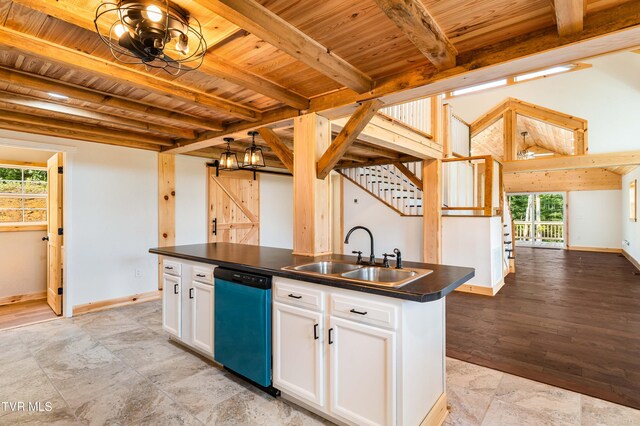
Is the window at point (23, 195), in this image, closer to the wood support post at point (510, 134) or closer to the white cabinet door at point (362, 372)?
the white cabinet door at point (362, 372)

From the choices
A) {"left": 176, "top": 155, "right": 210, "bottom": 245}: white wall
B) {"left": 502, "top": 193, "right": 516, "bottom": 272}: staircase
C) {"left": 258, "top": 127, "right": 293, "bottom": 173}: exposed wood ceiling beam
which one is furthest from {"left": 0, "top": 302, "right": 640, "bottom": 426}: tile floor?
{"left": 502, "top": 193, "right": 516, "bottom": 272}: staircase

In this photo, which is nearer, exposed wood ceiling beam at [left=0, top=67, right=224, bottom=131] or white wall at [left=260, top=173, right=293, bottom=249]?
exposed wood ceiling beam at [left=0, top=67, right=224, bottom=131]

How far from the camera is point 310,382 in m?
2.04

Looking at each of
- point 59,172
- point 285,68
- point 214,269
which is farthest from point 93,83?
point 59,172

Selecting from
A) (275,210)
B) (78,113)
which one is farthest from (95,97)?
(275,210)

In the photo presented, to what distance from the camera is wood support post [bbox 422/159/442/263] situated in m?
5.25

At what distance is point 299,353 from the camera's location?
2.11 metres

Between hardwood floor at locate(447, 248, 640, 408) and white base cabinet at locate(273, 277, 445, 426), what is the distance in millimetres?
1182

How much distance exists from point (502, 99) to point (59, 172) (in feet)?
30.8

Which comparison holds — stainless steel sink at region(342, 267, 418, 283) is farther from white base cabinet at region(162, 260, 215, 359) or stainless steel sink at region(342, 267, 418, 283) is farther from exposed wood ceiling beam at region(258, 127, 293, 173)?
exposed wood ceiling beam at region(258, 127, 293, 173)

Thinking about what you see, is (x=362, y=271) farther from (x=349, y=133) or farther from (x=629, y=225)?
(x=629, y=225)

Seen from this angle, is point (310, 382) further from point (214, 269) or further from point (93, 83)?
point (93, 83)

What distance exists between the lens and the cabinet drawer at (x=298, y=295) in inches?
78.7

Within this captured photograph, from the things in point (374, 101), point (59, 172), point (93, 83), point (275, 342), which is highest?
point (93, 83)
